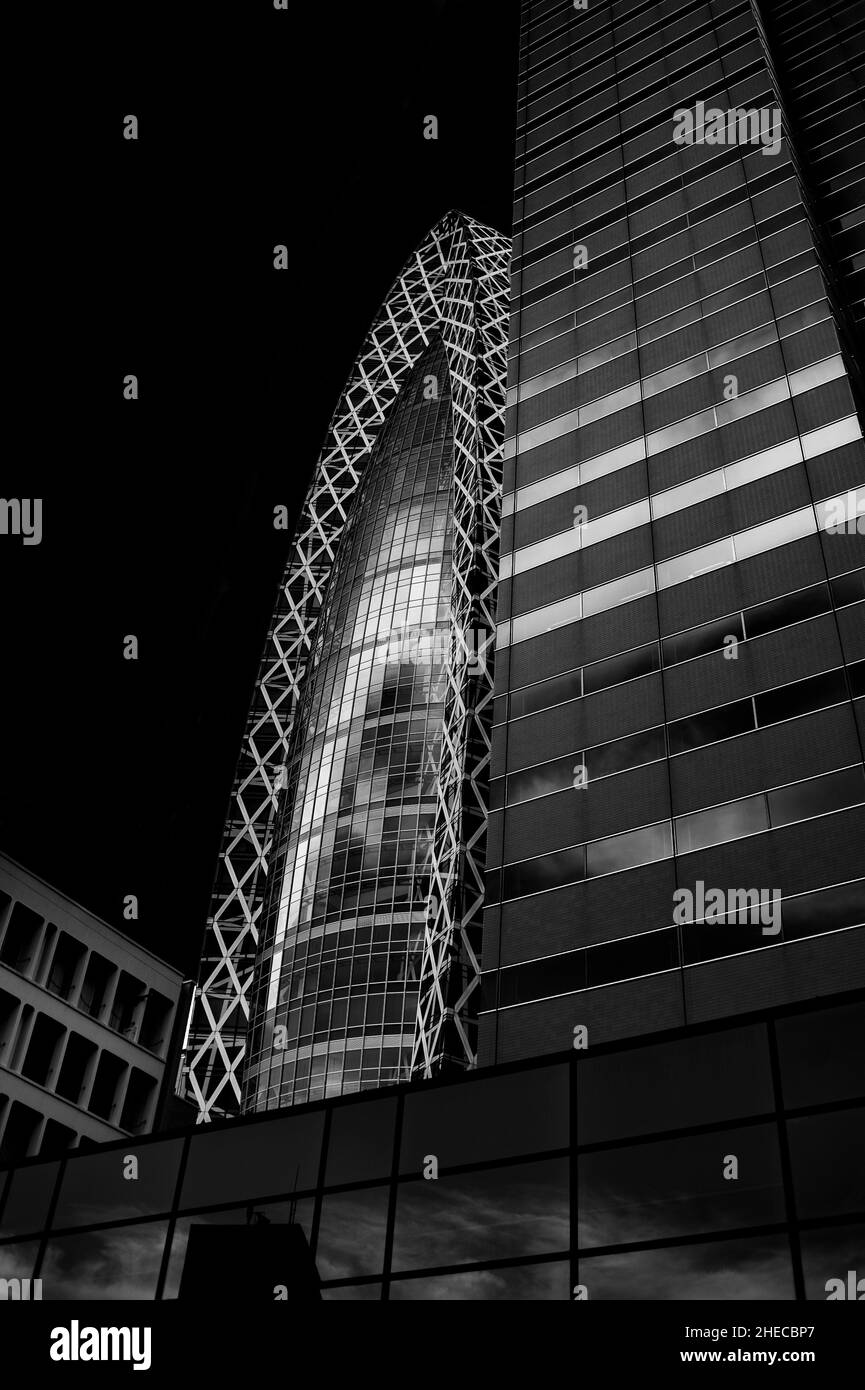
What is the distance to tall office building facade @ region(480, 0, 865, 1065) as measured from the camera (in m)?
32.1

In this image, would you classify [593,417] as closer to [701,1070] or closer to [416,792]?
[701,1070]

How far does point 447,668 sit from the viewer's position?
8931 cm

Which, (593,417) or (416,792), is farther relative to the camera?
(416,792)

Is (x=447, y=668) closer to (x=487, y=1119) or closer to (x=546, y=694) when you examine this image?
(x=546, y=694)

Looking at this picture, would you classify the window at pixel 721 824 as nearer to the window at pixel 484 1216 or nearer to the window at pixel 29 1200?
the window at pixel 484 1216

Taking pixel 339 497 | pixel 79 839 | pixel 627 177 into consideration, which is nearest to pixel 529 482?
pixel 627 177

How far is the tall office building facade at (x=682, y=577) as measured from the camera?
32062 millimetres

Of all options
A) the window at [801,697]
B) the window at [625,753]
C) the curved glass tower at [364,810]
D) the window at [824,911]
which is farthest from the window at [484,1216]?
the curved glass tower at [364,810]

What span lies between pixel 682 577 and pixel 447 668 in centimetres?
5057

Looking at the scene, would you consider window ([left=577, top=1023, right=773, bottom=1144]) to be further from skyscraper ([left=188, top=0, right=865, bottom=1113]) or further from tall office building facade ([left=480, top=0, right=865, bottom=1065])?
skyscraper ([left=188, top=0, right=865, bottom=1113])

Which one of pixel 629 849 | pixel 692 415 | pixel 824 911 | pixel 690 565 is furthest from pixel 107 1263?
pixel 692 415

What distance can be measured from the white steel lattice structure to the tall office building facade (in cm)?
3187
